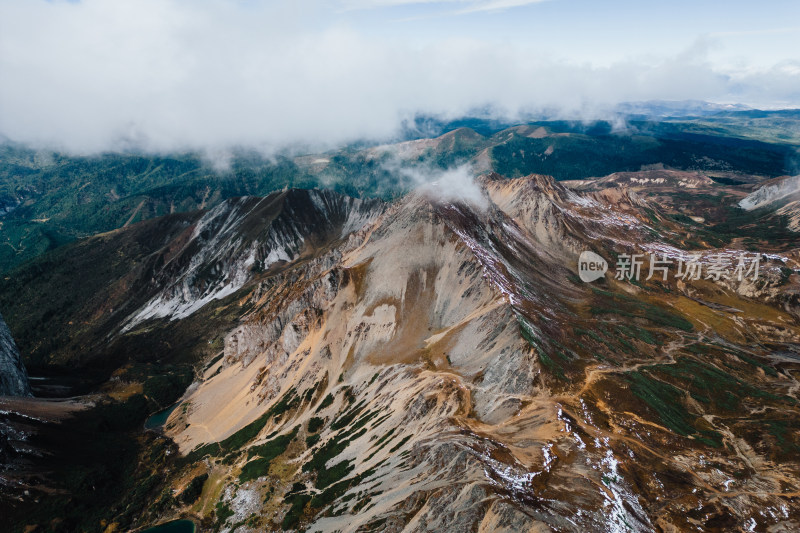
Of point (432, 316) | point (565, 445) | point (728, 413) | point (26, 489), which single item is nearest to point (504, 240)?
point (432, 316)

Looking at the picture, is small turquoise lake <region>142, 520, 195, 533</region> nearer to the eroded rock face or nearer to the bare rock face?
the eroded rock face

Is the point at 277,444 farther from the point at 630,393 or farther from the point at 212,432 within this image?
the point at 630,393

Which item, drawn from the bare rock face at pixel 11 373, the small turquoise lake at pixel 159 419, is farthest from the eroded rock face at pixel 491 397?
the bare rock face at pixel 11 373

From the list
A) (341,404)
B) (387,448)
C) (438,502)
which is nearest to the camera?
(438,502)

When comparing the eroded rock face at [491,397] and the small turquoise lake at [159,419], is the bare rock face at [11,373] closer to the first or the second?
the small turquoise lake at [159,419]

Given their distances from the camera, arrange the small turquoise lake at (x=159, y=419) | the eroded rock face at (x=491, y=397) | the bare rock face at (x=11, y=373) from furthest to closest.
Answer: the small turquoise lake at (x=159, y=419), the bare rock face at (x=11, y=373), the eroded rock face at (x=491, y=397)

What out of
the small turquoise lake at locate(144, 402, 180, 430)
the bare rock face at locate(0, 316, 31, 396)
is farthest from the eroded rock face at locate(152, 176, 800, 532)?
the bare rock face at locate(0, 316, 31, 396)
